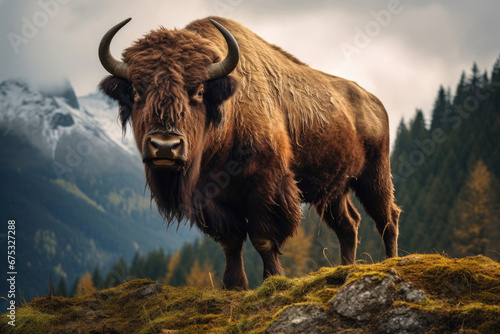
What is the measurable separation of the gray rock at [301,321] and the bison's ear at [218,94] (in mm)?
3100

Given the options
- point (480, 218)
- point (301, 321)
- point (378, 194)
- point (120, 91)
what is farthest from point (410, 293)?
point (480, 218)

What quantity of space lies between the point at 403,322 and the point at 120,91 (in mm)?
4622

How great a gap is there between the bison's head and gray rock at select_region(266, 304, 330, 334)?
2248mm

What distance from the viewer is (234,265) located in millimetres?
7445

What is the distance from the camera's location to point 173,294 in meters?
6.17

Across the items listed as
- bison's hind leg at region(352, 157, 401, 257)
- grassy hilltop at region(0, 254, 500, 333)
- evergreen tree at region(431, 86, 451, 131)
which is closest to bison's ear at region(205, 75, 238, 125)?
grassy hilltop at region(0, 254, 500, 333)

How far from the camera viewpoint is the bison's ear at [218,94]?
644cm

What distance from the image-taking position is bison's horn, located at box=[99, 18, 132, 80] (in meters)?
6.42

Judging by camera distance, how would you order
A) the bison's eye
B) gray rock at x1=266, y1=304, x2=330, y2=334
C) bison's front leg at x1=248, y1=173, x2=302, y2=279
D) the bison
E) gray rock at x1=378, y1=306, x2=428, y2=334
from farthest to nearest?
bison's front leg at x1=248, y1=173, x2=302, y2=279 < the bison's eye < the bison < gray rock at x1=266, y1=304, x2=330, y2=334 < gray rock at x1=378, y1=306, x2=428, y2=334

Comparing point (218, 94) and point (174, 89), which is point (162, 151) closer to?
point (174, 89)

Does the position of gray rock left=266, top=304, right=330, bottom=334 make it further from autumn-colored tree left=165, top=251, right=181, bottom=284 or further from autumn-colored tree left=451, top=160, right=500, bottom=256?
autumn-colored tree left=165, top=251, right=181, bottom=284

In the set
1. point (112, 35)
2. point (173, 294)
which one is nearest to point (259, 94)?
point (112, 35)

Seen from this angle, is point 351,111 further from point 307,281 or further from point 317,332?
point 317,332

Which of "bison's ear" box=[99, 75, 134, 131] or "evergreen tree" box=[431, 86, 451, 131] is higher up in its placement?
"evergreen tree" box=[431, 86, 451, 131]
